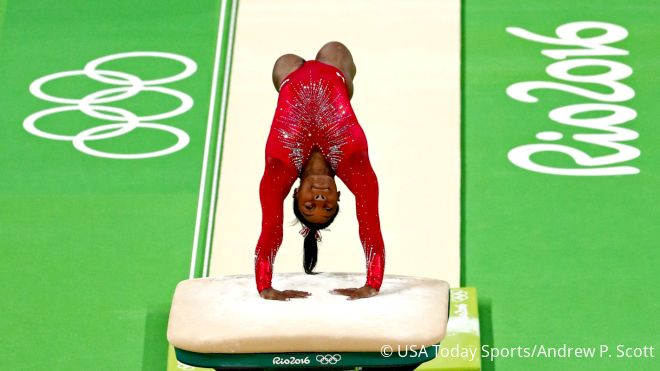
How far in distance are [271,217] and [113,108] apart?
2959 millimetres

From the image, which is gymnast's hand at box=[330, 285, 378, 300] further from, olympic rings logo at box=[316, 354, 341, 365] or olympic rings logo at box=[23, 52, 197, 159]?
olympic rings logo at box=[23, 52, 197, 159]

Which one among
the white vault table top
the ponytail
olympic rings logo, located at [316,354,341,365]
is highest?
the ponytail

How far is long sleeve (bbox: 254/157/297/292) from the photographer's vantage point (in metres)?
6.62

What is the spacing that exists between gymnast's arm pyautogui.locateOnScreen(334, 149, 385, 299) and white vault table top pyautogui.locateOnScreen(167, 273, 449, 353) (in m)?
0.07

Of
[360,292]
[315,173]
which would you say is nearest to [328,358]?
[360,292]

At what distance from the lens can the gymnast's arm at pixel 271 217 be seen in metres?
6.62

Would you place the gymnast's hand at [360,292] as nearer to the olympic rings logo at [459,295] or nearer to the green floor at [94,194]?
the olympic rings logo at [459,295]

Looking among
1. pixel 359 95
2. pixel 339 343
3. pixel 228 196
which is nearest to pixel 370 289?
pixel 339 343

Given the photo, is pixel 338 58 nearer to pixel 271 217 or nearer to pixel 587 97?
pixel 271 217

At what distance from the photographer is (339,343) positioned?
637 centimetres

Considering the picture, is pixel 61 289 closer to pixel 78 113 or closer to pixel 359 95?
pixel 78 113

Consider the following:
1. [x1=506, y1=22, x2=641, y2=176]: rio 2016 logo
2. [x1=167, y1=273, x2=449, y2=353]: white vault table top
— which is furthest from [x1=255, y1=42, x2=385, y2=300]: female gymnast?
[x1=506, y1=22, x2=641, y2=176]: rio 2016 logo

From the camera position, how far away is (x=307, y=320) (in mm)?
6438

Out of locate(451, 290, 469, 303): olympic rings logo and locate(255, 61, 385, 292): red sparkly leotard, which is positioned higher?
locate(255, 61, 385, 292): red sparkly leotard
